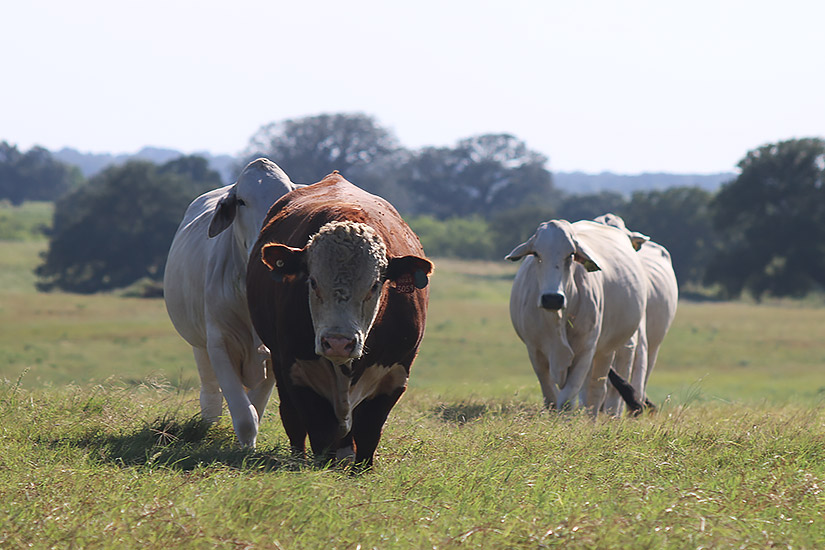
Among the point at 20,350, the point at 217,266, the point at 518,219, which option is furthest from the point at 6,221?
the point at 217,266

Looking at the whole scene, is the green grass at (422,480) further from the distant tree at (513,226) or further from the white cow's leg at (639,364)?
the distant tree at (513,226)

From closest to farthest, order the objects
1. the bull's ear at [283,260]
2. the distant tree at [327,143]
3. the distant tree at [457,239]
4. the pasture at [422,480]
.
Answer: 1. the pasture at [422,480]
2. the bull's ear at [283,260]
3. the distant tree at [457,239]
4. the distant tree at [327,143]

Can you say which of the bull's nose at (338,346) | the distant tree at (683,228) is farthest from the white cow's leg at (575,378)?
the distant tree at (683,228)

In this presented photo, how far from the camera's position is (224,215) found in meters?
7.37

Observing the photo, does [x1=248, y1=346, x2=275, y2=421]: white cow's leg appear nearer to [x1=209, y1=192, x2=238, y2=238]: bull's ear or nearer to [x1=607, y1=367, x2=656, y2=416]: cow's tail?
[x1=209, y1=192, x2=238, y2=238]: bull's ear

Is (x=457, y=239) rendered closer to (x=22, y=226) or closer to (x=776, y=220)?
(x=776, y=220)

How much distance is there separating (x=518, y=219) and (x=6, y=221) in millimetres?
41949

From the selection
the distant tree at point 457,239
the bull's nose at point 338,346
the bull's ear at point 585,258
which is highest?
the bull's ear at point 585,258

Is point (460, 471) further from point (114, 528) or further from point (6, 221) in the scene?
point (6, 221)

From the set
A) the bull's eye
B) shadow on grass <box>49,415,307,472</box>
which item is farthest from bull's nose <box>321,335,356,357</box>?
shadow on grass <box>49,415,307,472</box>

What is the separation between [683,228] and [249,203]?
62695 mm

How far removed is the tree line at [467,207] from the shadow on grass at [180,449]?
44243 mm

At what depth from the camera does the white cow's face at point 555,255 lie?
31.0 ft

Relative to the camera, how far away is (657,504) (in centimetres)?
492
